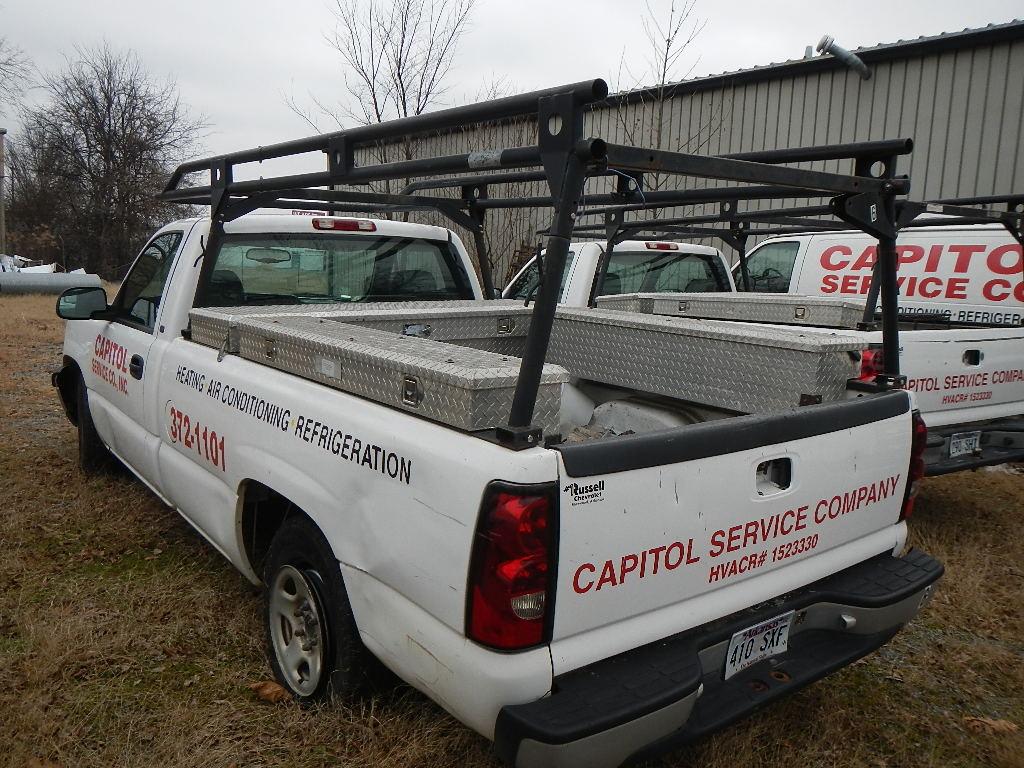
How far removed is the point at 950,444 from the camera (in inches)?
200

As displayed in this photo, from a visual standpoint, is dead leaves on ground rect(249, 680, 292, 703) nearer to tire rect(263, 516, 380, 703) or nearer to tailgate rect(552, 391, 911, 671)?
tire rect(263, 516, 380, 703)

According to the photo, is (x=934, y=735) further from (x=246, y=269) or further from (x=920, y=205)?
(x=246, y=269)

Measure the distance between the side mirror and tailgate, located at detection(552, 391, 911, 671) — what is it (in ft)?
12.4

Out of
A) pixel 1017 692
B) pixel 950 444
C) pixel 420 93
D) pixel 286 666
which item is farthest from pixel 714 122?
pixel 286 666

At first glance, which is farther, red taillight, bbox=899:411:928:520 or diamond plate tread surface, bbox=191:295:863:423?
red taillight, bbox=899:411:928:520

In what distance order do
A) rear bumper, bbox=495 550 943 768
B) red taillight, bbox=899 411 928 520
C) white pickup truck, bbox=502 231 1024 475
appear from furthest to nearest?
white pickup truck, bbox=502 231 1024 475
red taillight, bbox=899 411 928 520
rear bumper, bbox=495 550 943 768

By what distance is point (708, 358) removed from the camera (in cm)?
347

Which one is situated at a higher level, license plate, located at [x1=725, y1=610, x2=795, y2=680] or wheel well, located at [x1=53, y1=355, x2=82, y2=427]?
wheel well, located at [x1=53, y1=355, x2=82, y2=427]

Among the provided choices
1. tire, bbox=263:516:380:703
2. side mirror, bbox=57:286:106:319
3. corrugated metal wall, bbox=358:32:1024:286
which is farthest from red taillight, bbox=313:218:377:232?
corrugated metal wall, bbox=358:32:1024:286

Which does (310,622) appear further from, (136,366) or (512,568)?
(136,366)

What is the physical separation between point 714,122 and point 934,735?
478 inches

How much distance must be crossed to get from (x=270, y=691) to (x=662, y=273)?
5954 millimetres

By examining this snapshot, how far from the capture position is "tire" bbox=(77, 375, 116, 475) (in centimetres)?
537

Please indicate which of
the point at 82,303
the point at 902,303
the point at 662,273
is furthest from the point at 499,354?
the point at 902,303
